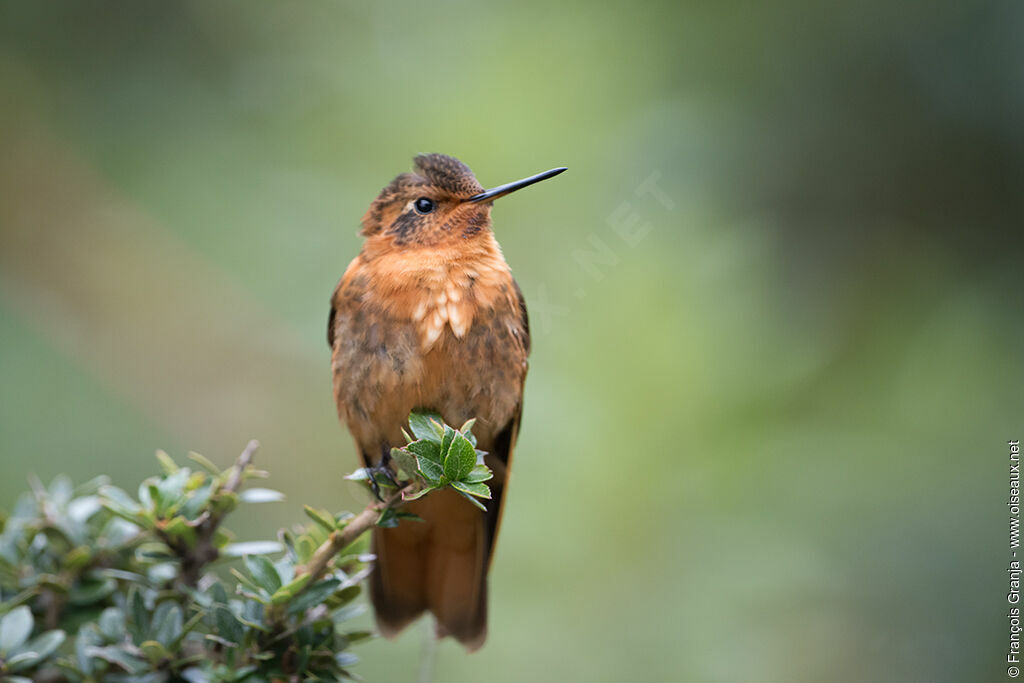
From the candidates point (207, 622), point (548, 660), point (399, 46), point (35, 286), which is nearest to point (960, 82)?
point (399, 46)

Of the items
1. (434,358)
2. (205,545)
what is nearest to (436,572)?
(434,358)

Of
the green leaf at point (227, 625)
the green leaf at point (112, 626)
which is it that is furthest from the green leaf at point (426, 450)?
the green leaf at point (112, 626)

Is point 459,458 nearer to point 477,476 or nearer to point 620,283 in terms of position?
point 477,476

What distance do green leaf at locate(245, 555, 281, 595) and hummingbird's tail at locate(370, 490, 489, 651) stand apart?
726 mm

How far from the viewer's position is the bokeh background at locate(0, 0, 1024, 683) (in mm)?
2793

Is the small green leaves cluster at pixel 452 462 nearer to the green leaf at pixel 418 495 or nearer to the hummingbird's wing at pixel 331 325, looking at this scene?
the green leaf at pixel 418 495

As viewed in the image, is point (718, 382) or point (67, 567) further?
point (718, 382)

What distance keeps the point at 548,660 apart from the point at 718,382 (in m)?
0.90

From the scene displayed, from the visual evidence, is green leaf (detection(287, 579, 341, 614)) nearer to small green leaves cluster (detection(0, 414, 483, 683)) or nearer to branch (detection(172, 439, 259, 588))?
small green leaves cluster (detection(0, 414, 483, 683))

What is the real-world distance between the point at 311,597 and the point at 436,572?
803 millimetres

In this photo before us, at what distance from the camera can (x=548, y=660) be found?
9.27 ft

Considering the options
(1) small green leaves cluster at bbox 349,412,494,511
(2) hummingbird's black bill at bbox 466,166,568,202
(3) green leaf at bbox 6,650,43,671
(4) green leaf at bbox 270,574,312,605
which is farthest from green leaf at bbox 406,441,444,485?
(3) green leaf at bbox 6,650,43,671

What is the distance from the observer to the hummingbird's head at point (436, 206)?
7.39 feet

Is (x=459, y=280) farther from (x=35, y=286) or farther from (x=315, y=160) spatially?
(x=35, y=286)
